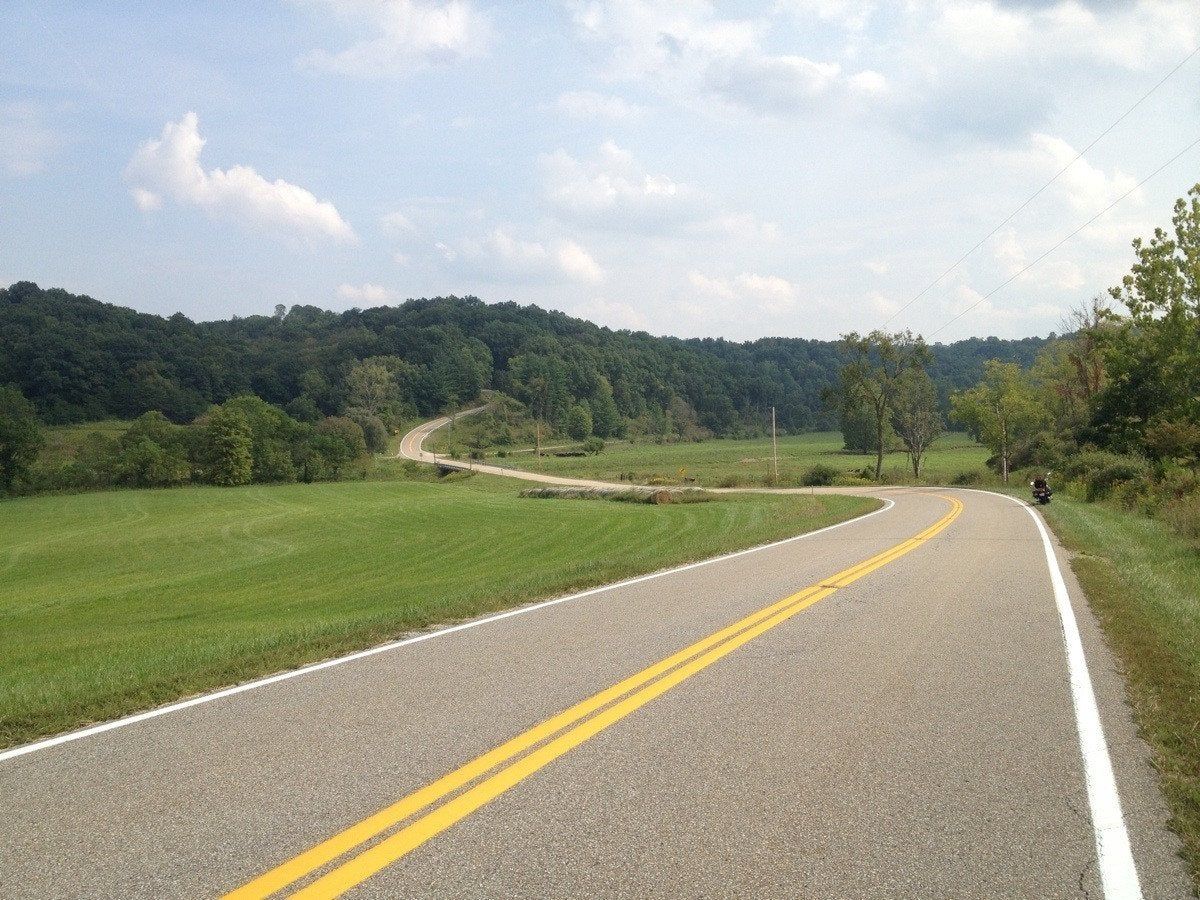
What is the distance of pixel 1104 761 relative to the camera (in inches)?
207

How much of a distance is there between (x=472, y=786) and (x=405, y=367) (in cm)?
15828

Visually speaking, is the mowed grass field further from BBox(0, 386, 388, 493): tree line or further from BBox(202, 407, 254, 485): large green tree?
BBox(202, 407, 254, 485): large green tree

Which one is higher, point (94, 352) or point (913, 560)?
point (94, 352)

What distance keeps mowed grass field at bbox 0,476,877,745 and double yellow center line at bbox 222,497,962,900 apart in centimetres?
315

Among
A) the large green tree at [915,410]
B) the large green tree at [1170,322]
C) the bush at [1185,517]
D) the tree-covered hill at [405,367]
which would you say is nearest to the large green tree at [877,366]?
the large green tree at [915,410]

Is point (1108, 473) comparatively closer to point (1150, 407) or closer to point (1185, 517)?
point (1150, 407)

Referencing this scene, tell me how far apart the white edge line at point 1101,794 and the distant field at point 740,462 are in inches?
2375

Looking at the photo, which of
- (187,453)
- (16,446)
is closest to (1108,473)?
(187,453)

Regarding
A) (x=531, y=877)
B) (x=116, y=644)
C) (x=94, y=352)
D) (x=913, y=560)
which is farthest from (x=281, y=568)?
(x=94, y=352)

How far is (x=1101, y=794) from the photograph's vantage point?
4.73 metres

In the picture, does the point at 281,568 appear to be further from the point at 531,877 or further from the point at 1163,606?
the point at 531,877

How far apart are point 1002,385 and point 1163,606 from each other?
85854 mm

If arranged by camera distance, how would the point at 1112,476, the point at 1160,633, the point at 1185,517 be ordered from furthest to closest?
the point at 1112,476 < the point at 1185,517 < the point at 1160,633

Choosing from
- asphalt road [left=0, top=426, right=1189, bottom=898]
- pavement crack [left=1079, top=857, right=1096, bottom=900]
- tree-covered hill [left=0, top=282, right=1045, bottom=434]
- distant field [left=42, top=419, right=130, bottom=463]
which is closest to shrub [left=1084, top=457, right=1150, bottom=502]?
asphalt road [left=0, top=426, right=1189, bottom=898]
